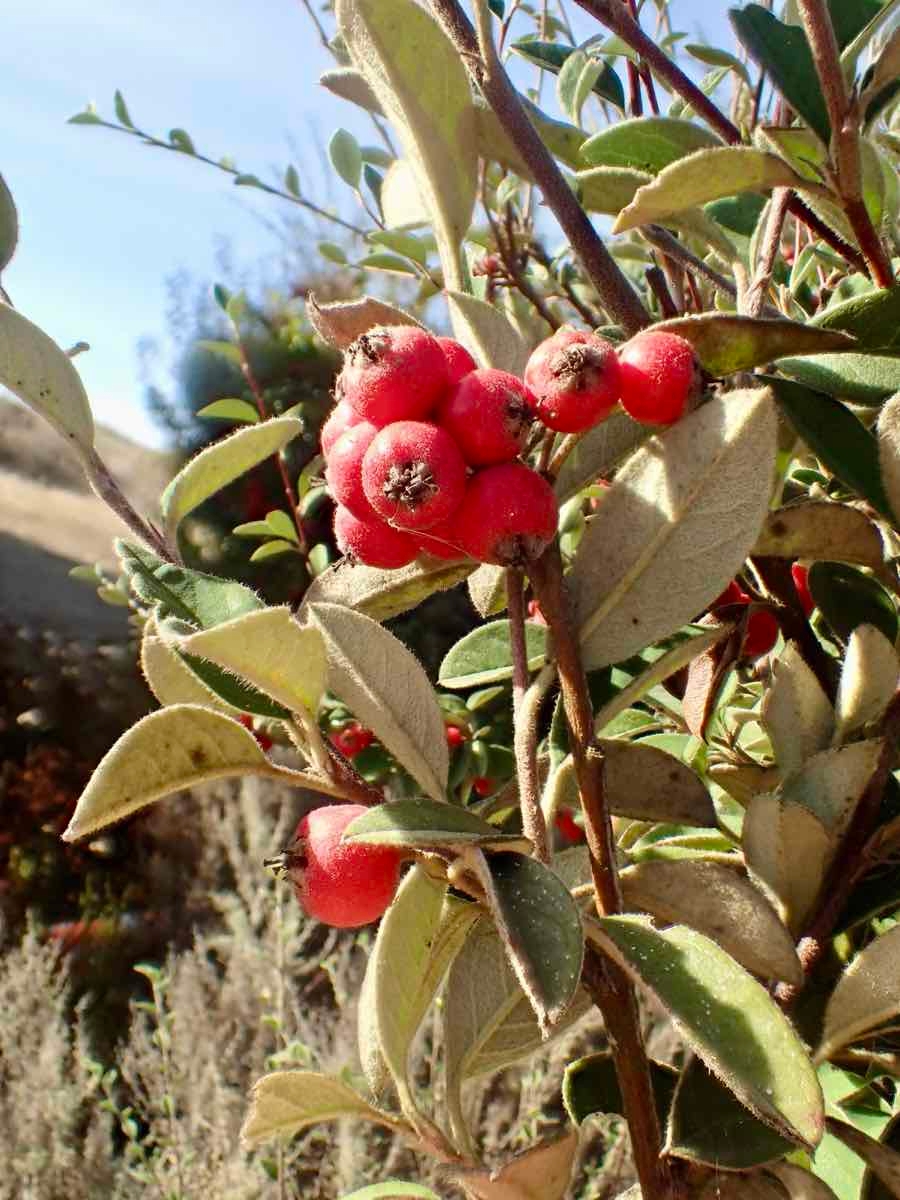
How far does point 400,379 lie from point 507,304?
0.71 m

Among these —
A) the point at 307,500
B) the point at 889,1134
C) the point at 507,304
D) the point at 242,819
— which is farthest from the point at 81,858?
the point at 889,1134

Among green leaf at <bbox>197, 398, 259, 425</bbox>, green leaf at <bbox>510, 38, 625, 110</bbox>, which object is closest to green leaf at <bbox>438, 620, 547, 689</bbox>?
green leaf at <bbox>510, 38, 625, 110</bbox>

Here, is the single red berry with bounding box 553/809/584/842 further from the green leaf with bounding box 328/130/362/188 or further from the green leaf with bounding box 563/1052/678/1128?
the green leaf with bounding box 328/130/362/188

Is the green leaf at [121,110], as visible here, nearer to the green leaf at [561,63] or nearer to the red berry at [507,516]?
the green leaf at [561,63]

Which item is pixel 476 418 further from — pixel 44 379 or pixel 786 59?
pixel 786 59

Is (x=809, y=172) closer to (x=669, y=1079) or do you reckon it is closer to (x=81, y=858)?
(x=669, y=1079)

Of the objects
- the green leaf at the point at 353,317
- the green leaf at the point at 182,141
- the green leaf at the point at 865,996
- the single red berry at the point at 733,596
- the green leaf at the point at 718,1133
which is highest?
the green leaf at the point at 182,141

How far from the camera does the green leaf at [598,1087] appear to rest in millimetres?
686

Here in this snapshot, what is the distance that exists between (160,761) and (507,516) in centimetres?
19

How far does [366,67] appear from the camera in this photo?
0.52 m

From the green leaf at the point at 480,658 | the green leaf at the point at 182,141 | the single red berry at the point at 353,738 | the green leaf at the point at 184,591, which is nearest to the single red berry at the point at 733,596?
the green leaf at the point at 480,658

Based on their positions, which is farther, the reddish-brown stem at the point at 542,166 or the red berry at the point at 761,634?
the red berry at the point at 761,634

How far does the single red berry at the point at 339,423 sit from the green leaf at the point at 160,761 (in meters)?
0.14

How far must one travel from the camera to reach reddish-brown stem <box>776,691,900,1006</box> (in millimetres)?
600
